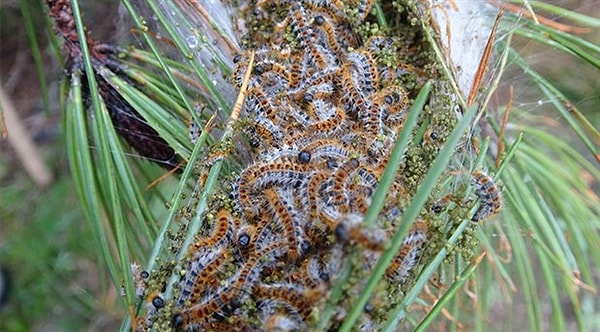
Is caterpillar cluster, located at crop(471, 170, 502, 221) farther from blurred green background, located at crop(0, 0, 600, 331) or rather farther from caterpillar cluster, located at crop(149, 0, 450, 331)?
blurred green background, located at crop(0, 0, 600, 331)

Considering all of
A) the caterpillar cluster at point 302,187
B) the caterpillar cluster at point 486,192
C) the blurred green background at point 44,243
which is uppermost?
the caterpillar cluster at point 302,187

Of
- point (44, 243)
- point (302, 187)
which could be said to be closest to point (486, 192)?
point (302, 187)

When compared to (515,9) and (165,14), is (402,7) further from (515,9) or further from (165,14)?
(165,14)

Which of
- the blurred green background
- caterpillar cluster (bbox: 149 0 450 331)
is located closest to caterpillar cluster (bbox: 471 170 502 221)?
caterpillar cluster (bbox: 149 0 450 331)

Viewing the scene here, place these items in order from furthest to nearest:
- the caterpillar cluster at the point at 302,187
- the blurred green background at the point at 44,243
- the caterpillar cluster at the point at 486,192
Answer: the blurred green background at the point at 44,243, the caterpillar cluster at the point at 486,192, the caterpillar cluster at the point at 302,187

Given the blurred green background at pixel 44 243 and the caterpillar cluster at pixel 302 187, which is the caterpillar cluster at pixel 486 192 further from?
the blurred green background at pixel 44 243

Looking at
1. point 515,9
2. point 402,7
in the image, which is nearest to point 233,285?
point 402,7

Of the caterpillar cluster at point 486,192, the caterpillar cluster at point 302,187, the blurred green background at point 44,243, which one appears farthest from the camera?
the blurred green background at point 44,243

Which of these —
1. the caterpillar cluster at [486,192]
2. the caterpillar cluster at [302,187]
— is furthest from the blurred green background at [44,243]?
the caterpillar cluster at [486,192]
